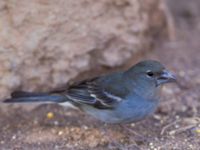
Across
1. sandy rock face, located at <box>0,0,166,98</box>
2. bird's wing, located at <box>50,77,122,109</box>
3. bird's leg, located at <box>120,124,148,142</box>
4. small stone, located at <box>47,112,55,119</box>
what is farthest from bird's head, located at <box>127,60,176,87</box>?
small stone, located at <box>47,112,55,119</box>

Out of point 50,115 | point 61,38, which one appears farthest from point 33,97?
point 61,38

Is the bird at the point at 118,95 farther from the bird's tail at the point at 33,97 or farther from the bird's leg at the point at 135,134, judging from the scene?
the bird's leg at the point at 135,134

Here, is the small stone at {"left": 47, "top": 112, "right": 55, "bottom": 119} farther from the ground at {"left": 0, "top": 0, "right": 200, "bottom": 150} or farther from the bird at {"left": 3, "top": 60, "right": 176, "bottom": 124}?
the bird at {"left": 3, "top": 60, "right": 176, "bottom": 124}

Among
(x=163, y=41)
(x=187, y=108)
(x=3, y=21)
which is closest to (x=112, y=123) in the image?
(x=187, y=108)

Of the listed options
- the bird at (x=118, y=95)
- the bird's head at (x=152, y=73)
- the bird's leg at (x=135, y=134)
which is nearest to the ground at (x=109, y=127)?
the bird's leg at (x=135, y=134)

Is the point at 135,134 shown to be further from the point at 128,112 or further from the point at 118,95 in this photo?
the point at 118,95

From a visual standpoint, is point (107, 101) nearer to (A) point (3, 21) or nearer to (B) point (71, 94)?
(B) point (71, 94)
